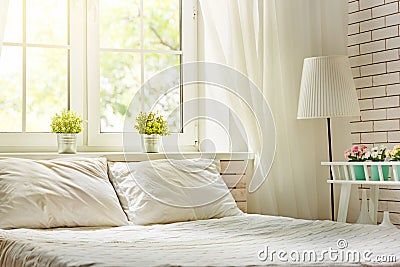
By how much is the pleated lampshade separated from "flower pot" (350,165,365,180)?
0.30 meters

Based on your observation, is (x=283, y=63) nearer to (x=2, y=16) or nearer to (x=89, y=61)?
(x=89, y=61)

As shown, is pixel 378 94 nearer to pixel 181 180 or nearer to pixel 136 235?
pixel 181 180

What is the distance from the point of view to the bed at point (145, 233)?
2.12m

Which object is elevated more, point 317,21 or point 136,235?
point 317,21

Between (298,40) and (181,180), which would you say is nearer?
(181,180)

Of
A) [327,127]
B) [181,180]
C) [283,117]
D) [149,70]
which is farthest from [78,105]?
[327,127]

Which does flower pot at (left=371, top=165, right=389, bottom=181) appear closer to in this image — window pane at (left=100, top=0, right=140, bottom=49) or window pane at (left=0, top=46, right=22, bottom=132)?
window pane at (left=100, top=0, right=140, bottom=49)

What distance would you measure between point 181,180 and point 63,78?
92 centimetres

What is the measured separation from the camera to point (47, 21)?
3.79m

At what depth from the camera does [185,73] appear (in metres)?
4.14

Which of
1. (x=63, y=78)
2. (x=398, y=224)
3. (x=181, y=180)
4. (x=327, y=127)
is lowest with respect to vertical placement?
(x=398, y=224)

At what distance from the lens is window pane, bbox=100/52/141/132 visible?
3.93 metres

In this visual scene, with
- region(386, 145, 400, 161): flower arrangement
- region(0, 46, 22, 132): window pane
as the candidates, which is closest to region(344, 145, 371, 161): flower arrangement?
region(386, 145, 400, 161): flower arrangement

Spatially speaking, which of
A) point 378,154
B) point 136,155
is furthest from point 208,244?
point 378,154
